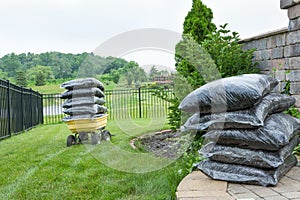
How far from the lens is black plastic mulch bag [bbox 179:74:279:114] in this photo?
197 centimetres

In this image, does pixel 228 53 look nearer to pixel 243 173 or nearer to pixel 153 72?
pixel 153 72

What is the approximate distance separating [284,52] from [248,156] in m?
1.87

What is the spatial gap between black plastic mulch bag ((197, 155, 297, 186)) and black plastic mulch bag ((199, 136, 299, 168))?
4 cm

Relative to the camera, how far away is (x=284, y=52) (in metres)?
3.36

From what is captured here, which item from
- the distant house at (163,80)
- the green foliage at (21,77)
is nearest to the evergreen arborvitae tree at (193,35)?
the distant house at (163,80)

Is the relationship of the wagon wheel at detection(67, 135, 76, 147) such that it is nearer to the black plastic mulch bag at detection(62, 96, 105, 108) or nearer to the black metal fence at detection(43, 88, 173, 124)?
the black plastic mulch bag at detection(62, 96, 105, 108)

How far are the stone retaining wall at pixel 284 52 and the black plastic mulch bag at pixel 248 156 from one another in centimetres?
124

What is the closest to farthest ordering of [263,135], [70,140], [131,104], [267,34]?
[263,135], [267,34], [70,140], [131,104]

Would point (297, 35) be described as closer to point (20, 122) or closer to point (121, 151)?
point (121, 151)

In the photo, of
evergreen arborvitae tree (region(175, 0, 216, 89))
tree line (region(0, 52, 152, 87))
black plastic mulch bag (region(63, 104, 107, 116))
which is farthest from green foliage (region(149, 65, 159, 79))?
black plastic mulch bag (region(63, 104, 107, 116))

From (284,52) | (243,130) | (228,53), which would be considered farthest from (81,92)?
(243,130)

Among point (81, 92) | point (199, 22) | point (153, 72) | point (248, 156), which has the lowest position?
point (248, 156)

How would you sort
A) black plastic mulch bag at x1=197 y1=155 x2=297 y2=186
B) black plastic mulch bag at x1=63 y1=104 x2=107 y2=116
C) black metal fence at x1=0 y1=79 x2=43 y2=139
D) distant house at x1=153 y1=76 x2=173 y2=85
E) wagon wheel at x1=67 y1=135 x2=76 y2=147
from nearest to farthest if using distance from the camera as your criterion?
black plastic mulch bag at x1=197 y1=155 x2=297 y2=186 < distant house at x1=153 y1=76 x2=173 y2=85 < black plastic mulch bag at x1=63 y1=104 x2=107 y2=116 < wagon wheel at x1=67 y1=135 x2=76 y2=147 < black metal fence at x1=0 y1=79 x2=43 y2=139

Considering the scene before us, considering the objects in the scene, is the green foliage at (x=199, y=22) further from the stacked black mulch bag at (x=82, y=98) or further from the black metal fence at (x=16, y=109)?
the black metal fence at (x=16, y=109)
